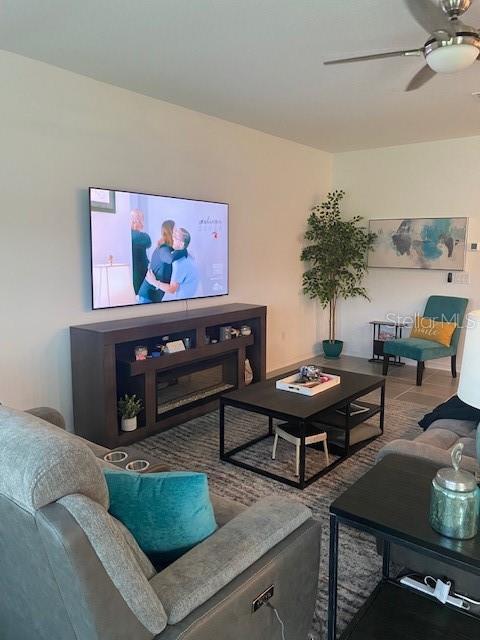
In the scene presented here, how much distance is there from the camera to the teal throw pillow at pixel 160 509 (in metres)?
1.38

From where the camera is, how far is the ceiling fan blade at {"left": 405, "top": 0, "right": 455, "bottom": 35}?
218cm

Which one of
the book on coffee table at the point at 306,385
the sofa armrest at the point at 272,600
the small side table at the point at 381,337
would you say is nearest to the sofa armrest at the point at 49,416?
the sofa armrest at the point at 272,600

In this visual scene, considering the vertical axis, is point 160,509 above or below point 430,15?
below

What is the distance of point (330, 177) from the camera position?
655 cm

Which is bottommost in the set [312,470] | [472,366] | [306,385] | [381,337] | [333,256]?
[312,470]

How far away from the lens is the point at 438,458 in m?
2.04

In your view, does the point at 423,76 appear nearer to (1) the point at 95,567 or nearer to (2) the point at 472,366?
(2) the point at 472,366

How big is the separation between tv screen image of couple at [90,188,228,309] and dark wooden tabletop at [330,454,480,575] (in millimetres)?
2532

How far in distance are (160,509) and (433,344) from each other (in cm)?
449

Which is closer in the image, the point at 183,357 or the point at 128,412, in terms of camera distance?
the point at 128,412

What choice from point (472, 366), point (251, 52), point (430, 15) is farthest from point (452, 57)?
point (472, 366)

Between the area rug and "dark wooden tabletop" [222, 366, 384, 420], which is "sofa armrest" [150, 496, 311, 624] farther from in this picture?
"dark wooden tabletop" [222, 366, 384, 420]

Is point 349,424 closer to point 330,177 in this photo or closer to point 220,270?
point 220,270

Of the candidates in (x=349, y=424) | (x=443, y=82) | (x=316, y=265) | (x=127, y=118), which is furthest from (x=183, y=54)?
(x=316, y=265)
